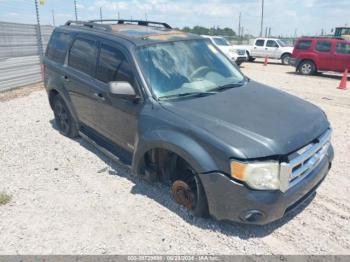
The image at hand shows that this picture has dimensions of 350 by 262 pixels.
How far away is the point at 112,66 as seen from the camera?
3.82 m

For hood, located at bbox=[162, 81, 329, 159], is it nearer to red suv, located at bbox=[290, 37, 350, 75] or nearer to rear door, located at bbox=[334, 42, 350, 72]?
rear door, located at bbox=[334, 42, 350, 72]

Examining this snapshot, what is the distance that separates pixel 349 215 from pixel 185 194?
5.86ft

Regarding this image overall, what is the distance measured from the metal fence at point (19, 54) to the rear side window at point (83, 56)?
656 centimetres

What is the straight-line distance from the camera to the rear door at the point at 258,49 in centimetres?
2184

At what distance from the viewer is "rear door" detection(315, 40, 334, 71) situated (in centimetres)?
1409

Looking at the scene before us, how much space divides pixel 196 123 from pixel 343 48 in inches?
541

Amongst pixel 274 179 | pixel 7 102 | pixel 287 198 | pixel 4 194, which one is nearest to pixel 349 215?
pixel 287 198

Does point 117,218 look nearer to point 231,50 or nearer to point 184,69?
point 184,69

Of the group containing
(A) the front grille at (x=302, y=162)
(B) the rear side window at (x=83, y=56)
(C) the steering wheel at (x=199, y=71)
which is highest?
(B) the rear side window at (x=83, y=56)

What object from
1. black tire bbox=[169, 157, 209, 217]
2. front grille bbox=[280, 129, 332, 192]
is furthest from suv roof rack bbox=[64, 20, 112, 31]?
front grille bbox=[280, 129, 332, 192]

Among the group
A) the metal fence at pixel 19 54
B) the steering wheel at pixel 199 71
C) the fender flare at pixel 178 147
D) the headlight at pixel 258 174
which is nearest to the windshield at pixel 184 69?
the steering wheel at pixel 199 71

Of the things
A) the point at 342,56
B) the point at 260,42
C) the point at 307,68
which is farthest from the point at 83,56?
the point at 260,42

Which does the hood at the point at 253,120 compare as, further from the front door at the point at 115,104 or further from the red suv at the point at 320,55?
the red suv at the point at 320,55

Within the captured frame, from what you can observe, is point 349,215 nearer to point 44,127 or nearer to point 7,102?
point 44,127
